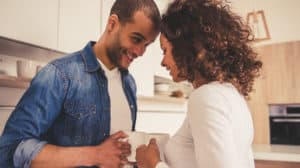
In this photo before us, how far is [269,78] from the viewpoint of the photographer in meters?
3.28

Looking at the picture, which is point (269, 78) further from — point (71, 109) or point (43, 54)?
point (71, 109)

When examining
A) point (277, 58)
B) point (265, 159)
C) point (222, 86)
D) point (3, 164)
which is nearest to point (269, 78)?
point (277, 58)

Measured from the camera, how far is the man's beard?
1.21 metres

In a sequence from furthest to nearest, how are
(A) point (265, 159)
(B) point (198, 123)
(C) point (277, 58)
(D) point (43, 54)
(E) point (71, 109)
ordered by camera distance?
1. (C) point (277, 58)
2. (A) point (265, 159)
3. (D) point (43, 54)
4. (E) point (71, 109)
5. (B) point (198, 123)

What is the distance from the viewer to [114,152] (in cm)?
93

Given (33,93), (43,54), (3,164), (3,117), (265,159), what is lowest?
(265,159)

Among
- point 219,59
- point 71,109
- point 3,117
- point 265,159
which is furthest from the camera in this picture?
point 265,159

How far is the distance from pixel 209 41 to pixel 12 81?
0.90 metres

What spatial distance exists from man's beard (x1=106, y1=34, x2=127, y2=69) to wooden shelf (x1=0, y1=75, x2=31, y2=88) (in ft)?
1.27

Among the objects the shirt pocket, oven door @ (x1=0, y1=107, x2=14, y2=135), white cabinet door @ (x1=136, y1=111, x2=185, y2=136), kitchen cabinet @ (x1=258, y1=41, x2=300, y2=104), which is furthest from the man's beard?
kitchen cabinet @ (x1=258, y1=41, x2=300, y2=104)

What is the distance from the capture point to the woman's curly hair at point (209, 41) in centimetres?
88

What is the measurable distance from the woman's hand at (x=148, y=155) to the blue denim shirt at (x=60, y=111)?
0.77 feet

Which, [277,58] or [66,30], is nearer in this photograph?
[66,30]

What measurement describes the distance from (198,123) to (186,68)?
226 millimetres
